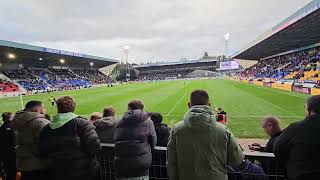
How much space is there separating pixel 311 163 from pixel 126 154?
248 centimetres

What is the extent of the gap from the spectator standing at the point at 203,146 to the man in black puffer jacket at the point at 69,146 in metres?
1.43

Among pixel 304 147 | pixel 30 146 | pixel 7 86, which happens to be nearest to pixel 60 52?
pixel 7 86

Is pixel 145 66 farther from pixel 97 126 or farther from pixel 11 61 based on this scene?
pixel 97 126

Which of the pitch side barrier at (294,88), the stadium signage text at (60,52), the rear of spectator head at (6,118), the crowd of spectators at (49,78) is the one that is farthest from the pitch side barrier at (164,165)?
the stadium signage text at (60,52)

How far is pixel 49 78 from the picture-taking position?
74.1 metres

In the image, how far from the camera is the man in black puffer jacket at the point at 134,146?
15.0 feet

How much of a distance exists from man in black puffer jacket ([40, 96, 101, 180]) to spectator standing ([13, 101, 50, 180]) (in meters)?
0.49

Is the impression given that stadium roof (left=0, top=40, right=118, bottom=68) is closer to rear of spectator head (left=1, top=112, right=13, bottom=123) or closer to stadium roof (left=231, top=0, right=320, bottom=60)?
stadium roof (left=231, top=0, right=320, bottom=60)

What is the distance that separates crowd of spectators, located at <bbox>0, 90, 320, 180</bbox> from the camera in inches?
137

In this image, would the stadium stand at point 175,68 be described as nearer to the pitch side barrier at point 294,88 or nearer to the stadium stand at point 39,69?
the stadium stand at point 39,69

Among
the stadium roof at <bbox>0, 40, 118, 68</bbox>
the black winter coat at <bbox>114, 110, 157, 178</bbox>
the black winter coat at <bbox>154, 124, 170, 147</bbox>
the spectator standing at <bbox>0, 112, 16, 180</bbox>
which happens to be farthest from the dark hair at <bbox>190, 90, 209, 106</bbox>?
the stadium roof at <bbox>0, 40, 118, 68</bbox>

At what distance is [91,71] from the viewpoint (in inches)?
4176

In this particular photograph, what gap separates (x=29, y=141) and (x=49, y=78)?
241 feet

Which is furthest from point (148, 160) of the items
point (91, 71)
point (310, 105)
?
point (91, 71)
